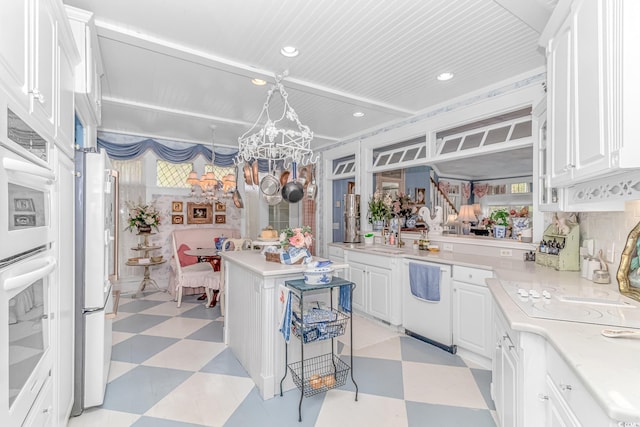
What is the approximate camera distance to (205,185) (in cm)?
478

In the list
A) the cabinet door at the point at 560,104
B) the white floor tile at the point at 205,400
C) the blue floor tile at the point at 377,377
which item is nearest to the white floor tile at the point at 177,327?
the white floor tile at the point at 205,400

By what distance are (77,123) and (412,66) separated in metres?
2.77

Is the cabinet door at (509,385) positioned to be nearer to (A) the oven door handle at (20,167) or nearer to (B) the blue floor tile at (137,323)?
(A) the oven door handle at (20,167)

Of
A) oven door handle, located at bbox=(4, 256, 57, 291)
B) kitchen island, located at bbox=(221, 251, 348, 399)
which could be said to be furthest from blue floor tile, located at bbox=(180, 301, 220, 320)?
oven door handle, located at bbox=(4, 256, 57, 291)

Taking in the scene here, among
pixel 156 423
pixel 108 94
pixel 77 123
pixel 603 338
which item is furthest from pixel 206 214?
pixel 603 338

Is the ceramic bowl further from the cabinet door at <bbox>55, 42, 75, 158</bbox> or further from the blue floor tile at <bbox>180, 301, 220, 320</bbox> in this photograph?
the blue floor tile at <bbox>180, 301, 220, 320</bbox>

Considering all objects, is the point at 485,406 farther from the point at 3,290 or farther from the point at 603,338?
the point at 3,290

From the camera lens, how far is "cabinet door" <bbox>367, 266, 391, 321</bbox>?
3.71 m

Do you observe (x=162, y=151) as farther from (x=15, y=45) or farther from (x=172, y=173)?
(x=15, y=45)

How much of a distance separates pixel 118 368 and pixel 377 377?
222 centimetres

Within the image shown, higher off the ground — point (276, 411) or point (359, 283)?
point (359, 283)

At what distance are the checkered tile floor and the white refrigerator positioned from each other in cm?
20

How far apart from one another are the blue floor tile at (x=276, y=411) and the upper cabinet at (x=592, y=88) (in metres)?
2.12

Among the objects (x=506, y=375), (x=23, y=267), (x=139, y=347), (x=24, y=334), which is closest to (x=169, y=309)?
(x=139, y=347)
